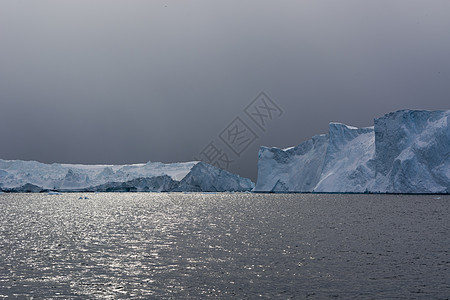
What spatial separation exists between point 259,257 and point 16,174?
166 metres

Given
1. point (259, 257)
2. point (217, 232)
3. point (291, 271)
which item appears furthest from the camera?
point (217, 232)

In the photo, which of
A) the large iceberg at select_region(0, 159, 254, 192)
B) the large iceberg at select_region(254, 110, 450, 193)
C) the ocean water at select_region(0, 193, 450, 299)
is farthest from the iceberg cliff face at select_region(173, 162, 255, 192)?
the ocean water at select_region(0, 193, 450, 299)

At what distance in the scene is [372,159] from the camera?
348 ft

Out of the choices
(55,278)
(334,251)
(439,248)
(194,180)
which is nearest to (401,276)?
(334,251)

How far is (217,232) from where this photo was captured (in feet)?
119

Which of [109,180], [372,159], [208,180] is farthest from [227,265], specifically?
[109,180]

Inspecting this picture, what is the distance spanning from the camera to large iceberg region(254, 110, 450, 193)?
9469 cm

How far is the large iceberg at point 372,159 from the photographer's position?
A: 94.7 metres

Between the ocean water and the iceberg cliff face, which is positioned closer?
the ocean water

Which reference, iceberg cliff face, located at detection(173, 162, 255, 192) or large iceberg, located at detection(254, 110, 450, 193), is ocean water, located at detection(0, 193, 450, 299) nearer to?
large iceberg, located at detection(254, 110, 450, 193)

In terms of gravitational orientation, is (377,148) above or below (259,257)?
above

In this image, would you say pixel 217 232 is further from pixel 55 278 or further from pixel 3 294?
pixel 3 294

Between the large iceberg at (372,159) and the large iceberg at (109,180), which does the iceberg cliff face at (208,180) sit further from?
the large iceberg at (372,159)

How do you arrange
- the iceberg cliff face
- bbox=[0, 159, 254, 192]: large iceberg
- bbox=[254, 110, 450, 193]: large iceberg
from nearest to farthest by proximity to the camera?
1. bbox=[254, 110, 450, 193]: large iceberg
2. the iceberg cliff face
3. bbox=[0, 159, 254, 192]: large iceberg
